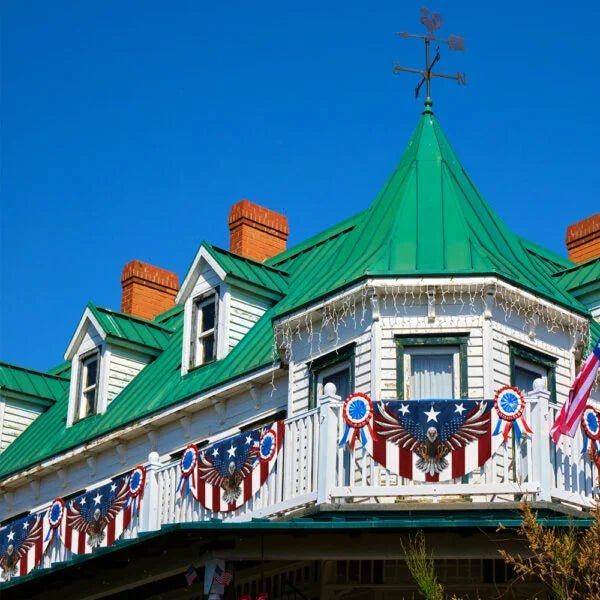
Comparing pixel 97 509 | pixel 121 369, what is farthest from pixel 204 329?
pixel 97 509

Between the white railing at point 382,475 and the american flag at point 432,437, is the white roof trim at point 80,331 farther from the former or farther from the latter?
the american flag at point 432,437

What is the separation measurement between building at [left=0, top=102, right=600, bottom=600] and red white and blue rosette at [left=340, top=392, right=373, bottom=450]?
33mm

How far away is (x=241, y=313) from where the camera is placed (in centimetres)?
2780

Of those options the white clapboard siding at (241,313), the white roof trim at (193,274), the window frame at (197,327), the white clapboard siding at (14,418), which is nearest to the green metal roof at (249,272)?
the white roof trim at (193,274)

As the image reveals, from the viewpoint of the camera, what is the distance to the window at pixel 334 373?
23.0 meters

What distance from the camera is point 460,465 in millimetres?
19750

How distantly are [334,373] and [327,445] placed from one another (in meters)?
3.46

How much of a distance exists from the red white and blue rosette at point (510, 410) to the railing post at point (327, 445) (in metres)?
2.04

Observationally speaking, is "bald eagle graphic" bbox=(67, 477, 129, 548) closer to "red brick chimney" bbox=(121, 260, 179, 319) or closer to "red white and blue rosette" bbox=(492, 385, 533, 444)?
"red white and blue rosette" bbox=(492, 385, 533, 444)

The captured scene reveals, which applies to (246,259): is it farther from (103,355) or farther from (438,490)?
(438,490)

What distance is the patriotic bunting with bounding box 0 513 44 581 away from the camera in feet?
81.5

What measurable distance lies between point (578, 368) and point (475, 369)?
292 centimetres

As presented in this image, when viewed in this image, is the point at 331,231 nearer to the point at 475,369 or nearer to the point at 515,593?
the point at 475,369

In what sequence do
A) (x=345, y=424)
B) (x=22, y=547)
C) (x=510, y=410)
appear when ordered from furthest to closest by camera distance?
1. (x=22, y=547)
2. (x=345, y=424)
3. (x=510, y=410)
